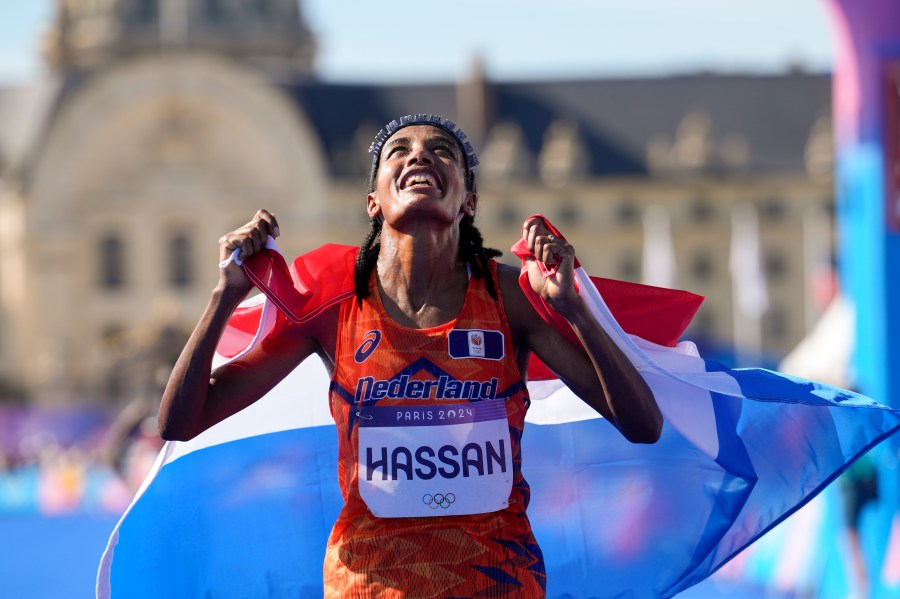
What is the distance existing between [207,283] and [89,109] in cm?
829

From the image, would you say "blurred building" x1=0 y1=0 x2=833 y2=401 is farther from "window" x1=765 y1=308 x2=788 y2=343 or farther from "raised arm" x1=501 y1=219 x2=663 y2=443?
"raised arm" x1=501 y1=219 x2=663 y2=443

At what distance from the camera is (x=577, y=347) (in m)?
4.38

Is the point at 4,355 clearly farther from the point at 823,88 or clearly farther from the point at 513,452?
the point at 513,452

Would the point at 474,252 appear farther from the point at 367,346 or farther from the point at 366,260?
the point at 367,346

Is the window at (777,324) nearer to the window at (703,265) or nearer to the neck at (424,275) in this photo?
the window at (703,265)

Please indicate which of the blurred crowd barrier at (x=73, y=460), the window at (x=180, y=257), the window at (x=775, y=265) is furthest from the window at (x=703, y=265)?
the blurred crowd barrier at (x=73, y=460)

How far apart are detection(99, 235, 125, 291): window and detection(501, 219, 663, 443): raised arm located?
71091 millimetres

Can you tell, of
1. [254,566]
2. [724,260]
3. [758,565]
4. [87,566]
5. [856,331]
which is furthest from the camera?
[724,260]

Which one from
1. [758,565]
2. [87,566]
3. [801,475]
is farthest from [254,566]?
[87,566]

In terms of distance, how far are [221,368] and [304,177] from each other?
70.7 metres

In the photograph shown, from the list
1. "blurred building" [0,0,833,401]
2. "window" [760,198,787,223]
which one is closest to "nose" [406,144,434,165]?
"blurred building" [0,0,833,401]

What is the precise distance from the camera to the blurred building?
73.1 metres

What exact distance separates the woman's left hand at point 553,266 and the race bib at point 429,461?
280 mm

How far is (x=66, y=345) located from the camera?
72.9m
